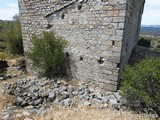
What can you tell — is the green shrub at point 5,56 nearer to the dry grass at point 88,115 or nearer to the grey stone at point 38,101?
the grey stone at point 38,101

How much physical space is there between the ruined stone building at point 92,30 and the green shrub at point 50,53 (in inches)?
12.8

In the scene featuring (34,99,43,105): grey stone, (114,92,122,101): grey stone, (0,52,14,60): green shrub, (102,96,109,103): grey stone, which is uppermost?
(0,52,14,60): green shrub

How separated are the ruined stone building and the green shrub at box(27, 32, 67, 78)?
0.33 metres

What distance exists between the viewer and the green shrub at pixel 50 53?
6297 mm

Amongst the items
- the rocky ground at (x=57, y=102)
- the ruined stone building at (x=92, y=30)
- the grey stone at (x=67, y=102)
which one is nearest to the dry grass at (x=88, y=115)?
the rocky ground at (x=57, y=102)

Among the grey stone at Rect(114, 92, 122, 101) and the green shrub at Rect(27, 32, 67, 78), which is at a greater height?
the green shrub at Rect(27, 32, 67, 78)

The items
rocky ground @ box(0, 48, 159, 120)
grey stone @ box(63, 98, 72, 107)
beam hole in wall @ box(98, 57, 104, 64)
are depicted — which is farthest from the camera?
beam hole in wall @ box(98, 57, 104, 64)

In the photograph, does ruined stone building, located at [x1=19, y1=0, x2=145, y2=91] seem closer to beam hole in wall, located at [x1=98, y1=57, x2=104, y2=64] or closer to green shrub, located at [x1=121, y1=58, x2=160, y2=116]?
beam hole in wall, located at [x1=98, y1=57, x2=104, y2=64]

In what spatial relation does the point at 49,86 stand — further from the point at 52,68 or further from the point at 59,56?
the point at 59,56

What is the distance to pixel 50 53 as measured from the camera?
21.0ft

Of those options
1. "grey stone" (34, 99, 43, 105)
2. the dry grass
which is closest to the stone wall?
the dry grass

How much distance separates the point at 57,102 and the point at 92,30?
2.66m

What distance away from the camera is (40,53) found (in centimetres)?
643

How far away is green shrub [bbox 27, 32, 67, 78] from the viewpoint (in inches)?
248
